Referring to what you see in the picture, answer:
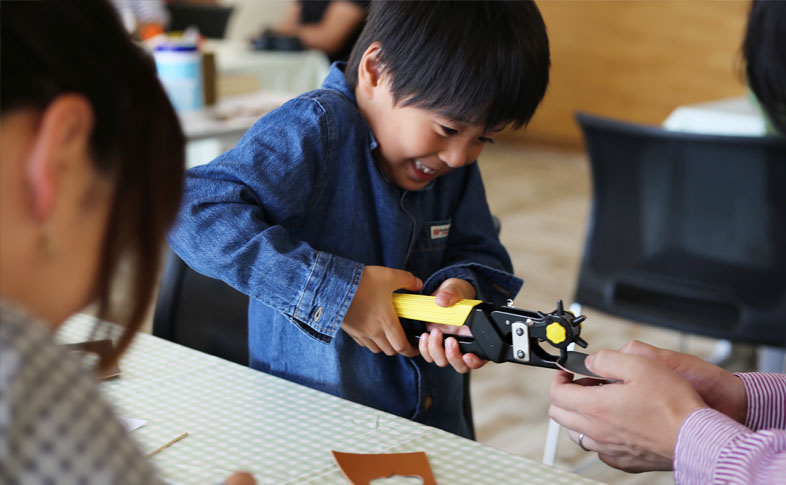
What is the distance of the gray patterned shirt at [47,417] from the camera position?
37 centimetres

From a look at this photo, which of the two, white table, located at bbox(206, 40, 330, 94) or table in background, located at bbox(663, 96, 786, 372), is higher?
table in background, located at bbox(663, 96, 786, 372)

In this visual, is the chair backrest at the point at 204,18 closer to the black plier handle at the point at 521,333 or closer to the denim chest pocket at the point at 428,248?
the denim chest pocket at the point at 428,248

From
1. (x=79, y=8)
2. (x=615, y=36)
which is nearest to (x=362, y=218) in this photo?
(x=79, y=8)

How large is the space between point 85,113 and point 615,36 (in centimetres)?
519

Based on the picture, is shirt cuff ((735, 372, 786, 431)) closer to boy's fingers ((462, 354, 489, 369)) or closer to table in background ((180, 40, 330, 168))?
boy's fingers ((462, 354, 489, 369))

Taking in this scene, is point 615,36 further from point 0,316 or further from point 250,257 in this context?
point 0,316

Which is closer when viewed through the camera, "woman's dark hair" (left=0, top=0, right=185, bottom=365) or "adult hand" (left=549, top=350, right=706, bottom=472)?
"woman's dark hair" (left=0, top=0, right=185, bottom=365)

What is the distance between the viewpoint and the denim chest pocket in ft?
3.64

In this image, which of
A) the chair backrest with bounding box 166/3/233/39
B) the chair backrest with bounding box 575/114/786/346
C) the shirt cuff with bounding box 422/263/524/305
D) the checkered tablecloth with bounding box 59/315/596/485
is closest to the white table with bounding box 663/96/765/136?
the chair backrest with bounding box 575/114/786/346

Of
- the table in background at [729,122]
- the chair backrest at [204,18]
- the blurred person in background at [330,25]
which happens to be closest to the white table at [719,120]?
the table in background at [729,122]

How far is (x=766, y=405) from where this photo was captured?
88 cm

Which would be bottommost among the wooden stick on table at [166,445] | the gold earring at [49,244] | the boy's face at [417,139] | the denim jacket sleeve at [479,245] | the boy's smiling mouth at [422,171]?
the wooden stick on table at [166,445]

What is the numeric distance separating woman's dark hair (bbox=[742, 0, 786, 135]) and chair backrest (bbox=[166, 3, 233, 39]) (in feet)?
10.2

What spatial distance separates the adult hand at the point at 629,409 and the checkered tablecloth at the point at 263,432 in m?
0.09
